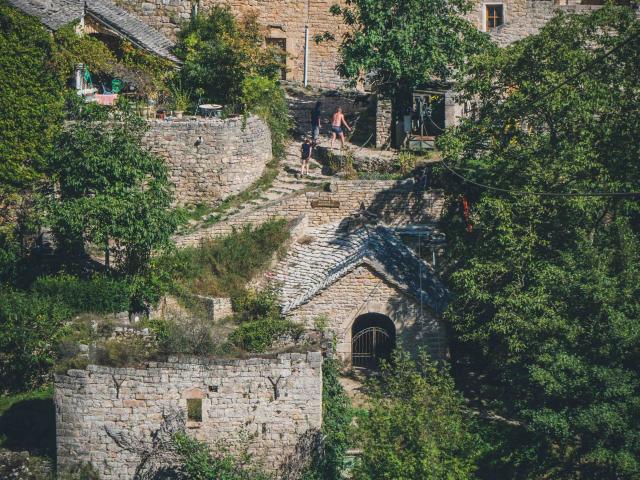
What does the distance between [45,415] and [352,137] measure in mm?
12623

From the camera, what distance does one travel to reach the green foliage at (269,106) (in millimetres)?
36906

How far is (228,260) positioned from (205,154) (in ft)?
11.1

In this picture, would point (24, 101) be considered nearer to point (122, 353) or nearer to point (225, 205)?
point (225, 205)

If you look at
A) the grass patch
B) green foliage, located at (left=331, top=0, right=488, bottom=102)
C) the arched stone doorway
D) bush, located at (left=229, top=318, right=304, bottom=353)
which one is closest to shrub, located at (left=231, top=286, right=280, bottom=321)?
the arched stone doorway

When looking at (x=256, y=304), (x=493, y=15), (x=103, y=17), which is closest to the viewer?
(x=256, y=304)

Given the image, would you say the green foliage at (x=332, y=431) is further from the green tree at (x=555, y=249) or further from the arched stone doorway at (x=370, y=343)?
the arched stone doorway at (x=370, y=343)

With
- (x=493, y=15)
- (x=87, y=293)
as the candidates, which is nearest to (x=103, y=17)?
(x=87, y=293)

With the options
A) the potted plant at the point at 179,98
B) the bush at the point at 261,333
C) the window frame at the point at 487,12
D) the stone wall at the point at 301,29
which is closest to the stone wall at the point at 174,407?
the bush at the point at 261,333

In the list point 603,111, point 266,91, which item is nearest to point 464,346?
point 603,111

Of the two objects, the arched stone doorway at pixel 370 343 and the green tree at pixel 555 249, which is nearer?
the green tree at pixel 555 249

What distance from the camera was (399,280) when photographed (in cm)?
3195

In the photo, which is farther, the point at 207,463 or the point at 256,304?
the point at 256,304

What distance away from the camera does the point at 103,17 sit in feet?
124

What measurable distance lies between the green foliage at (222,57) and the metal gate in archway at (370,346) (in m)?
7.16
